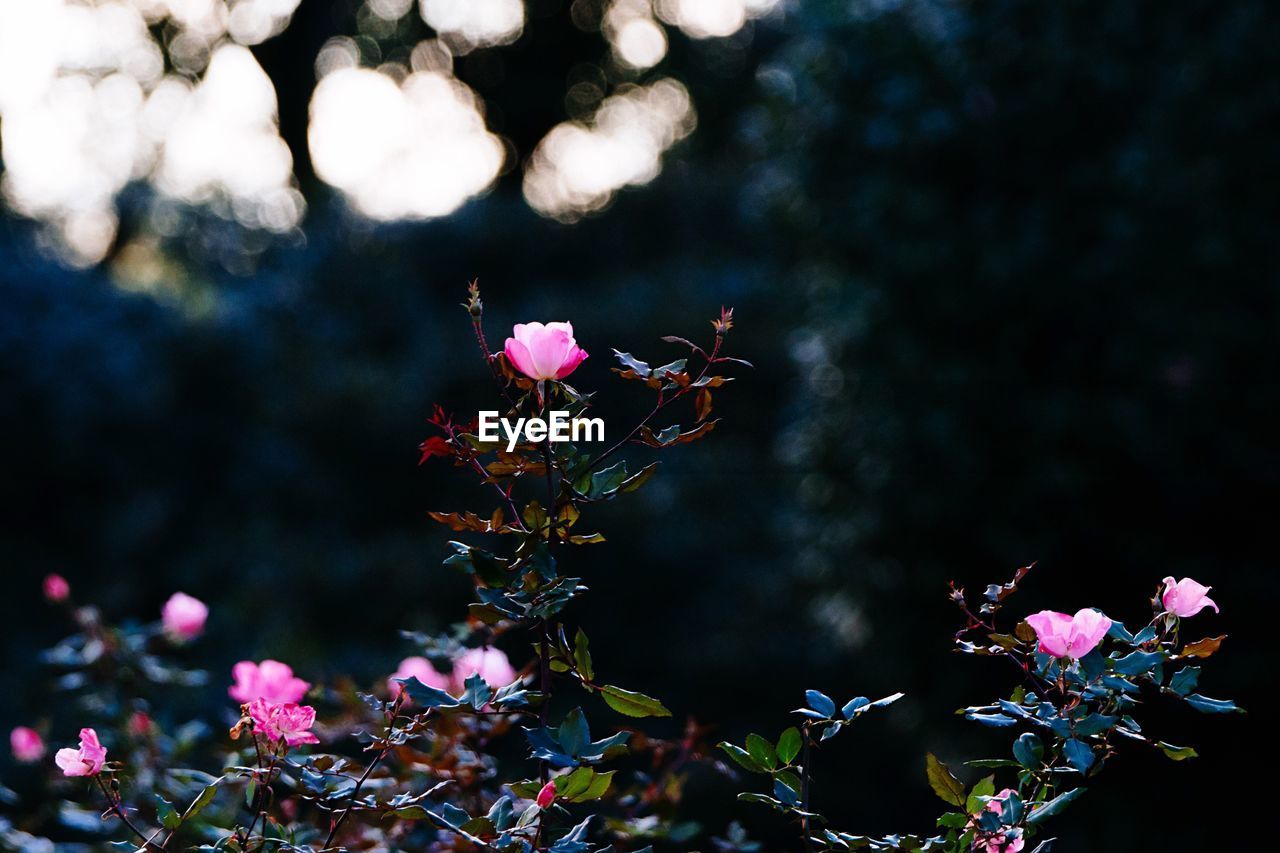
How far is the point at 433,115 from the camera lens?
38.6 feet

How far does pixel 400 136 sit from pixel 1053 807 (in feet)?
36.5

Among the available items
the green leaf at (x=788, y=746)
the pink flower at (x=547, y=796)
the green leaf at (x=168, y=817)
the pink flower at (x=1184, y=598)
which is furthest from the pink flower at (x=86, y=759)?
the pink flower at (x=1184, y=598)

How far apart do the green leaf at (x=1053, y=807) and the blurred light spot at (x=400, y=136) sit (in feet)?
31.1

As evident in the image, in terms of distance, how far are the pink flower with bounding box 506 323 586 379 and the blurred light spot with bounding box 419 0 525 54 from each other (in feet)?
36.8

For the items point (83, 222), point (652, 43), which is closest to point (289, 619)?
point (83, 222)

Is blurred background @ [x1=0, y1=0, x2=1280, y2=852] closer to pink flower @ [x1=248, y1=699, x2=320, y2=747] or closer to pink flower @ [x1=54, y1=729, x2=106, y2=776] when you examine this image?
pink flower @ [x1=248, y1=699, x2=320, y2=747]

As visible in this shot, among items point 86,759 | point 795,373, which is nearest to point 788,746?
point 86,759

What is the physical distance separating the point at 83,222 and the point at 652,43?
5.79 m

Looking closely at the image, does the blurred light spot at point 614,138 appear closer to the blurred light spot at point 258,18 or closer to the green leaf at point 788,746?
the blurred light spot at point 258,18

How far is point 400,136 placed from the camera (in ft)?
37.4

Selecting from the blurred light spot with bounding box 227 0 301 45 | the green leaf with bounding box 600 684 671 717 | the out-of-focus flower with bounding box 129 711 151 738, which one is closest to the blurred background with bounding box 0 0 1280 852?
the blurred light spot with bounding box 227 0 301 45

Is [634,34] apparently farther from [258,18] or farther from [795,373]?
[795,373]

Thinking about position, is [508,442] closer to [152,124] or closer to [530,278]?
[530,278]

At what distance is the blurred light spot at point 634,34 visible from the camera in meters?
12.0
